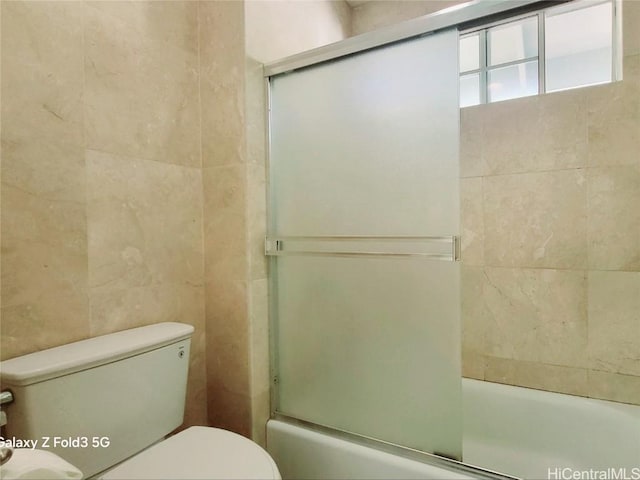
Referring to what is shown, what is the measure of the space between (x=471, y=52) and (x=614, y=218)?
45.2 inches

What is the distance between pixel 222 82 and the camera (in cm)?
141

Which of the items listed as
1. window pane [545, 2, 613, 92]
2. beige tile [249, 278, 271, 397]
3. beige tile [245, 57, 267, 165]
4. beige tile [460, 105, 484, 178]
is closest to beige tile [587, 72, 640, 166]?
window pane [545, 2, 613, 92]

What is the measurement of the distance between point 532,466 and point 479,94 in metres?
1.86

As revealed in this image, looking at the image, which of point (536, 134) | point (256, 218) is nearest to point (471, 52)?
point (536, 134)

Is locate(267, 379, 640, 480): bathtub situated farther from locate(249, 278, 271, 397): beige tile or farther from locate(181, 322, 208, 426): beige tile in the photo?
locate(181, 322, 208, 426): beige tile

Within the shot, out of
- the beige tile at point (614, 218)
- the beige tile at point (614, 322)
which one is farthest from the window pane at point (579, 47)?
the beige tile at point (614, 322)

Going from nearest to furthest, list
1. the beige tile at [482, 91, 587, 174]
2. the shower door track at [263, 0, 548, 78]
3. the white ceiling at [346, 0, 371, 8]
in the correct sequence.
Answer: the shower door track at [263, 0, 548, 78] < the beige tile at [482, 91, 587, 174] < the white ceiling at [346, 0, 371, 8]

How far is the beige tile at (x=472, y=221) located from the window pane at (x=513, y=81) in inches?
18.1

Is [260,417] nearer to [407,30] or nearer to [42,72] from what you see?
[42,72]

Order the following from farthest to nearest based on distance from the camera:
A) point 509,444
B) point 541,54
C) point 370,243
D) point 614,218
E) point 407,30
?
point 541,54 → point 509,444 → point 614,218 → point 370,243 → point 407,30

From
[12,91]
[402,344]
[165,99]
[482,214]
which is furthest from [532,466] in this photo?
[12,91]

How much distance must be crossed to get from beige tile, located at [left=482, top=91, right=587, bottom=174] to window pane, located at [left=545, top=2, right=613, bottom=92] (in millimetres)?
196

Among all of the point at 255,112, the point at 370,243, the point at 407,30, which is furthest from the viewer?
→ the point at 255,112

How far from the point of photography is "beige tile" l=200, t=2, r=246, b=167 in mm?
1366
